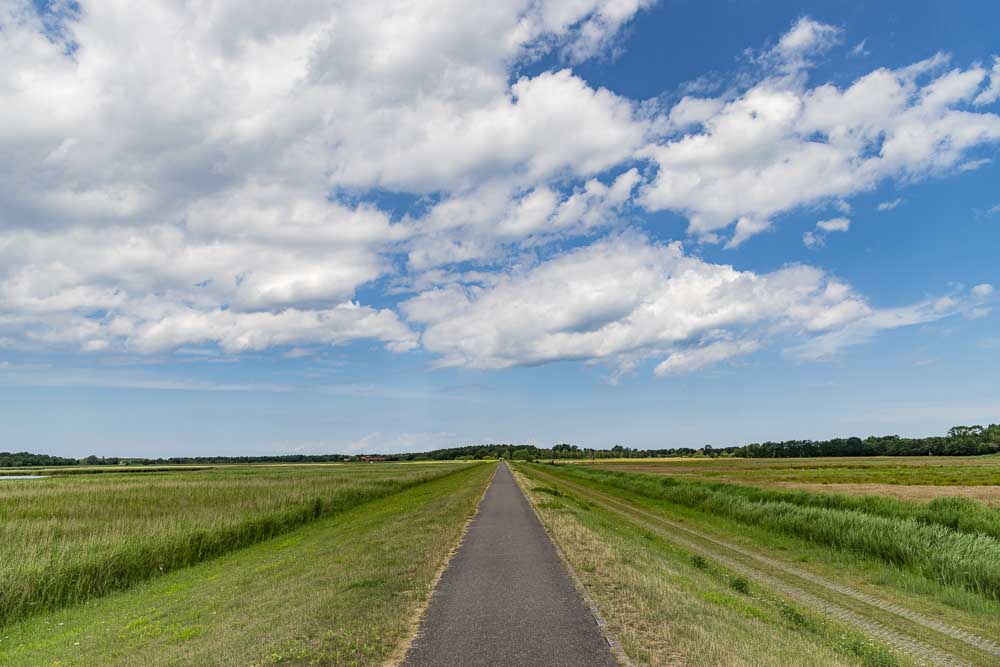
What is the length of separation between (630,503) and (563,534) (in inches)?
1181

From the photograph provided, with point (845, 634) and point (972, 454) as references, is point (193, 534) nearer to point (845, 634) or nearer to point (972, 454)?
point (845, 634)

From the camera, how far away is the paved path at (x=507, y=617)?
8164mm

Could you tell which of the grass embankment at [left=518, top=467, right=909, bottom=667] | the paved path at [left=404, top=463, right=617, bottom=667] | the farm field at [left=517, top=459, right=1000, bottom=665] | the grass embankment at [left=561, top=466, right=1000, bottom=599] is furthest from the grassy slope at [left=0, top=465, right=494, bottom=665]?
the grass embankment at [left=561, top=466, right=1000, bottom=599]

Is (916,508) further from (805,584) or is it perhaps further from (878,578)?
(805,584)

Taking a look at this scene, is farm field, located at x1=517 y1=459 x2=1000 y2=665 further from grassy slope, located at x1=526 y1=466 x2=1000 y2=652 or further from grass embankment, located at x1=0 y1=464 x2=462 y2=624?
grass embankment, located at x1=0 y1=464 x2=462 y2=624

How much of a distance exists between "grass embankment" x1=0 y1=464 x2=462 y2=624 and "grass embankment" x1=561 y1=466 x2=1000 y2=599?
28091mm

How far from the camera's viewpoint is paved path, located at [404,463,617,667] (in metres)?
8.16

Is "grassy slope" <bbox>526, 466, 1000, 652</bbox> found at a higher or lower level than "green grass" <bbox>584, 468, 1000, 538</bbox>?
lower

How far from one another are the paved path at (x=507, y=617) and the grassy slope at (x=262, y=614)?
614mm

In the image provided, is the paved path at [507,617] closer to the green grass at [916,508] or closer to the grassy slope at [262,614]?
the grassy slope at [262,614]

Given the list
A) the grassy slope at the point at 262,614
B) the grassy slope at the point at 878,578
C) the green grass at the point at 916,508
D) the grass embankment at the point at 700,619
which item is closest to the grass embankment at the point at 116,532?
the grassy slope at the point at 262,614

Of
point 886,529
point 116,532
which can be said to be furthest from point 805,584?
point 116,532

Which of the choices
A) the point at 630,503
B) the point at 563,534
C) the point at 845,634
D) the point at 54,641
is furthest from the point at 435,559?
the point at 630,503

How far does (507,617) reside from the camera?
10.0 metres
